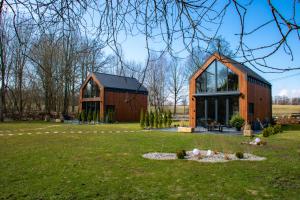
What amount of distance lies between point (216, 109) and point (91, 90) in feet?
52.3

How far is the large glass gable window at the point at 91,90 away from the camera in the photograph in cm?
3253

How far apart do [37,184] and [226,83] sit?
60.5 ft

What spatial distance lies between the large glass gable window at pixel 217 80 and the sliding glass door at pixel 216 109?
0.68 meters

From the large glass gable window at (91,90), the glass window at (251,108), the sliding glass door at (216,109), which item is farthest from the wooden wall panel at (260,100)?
the large glass gable window at (91,90)

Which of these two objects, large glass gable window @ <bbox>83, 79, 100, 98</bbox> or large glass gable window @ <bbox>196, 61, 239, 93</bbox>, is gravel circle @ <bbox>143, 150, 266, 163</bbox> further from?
large glass gable window @ <bbox>83, 79, 100, 98</bbox>

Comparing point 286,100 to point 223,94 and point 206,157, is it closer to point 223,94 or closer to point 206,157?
point 223,94

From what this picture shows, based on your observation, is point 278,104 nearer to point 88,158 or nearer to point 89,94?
point 89,94

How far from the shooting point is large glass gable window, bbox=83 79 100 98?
32531 millimetres

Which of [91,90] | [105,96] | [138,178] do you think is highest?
[91,90]

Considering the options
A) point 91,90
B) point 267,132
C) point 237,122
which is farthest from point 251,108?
point 91,90

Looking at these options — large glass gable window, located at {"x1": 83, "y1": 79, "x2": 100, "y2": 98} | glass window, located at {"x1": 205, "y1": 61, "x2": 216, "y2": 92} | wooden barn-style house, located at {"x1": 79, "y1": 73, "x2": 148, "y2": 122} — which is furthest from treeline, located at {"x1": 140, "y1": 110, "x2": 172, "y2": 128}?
large glass gable window, located at {"x1": 83, "y1": 79, "x2": 100, "y2": 98}

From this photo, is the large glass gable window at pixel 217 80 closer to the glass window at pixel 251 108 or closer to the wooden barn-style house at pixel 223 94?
the wooden barn-style house at pixel 223 94

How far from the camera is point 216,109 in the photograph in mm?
22469

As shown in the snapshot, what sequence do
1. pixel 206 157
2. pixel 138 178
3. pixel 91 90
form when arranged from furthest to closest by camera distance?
pixel 91 90 → pixel 206 157 → pixel 138 178
